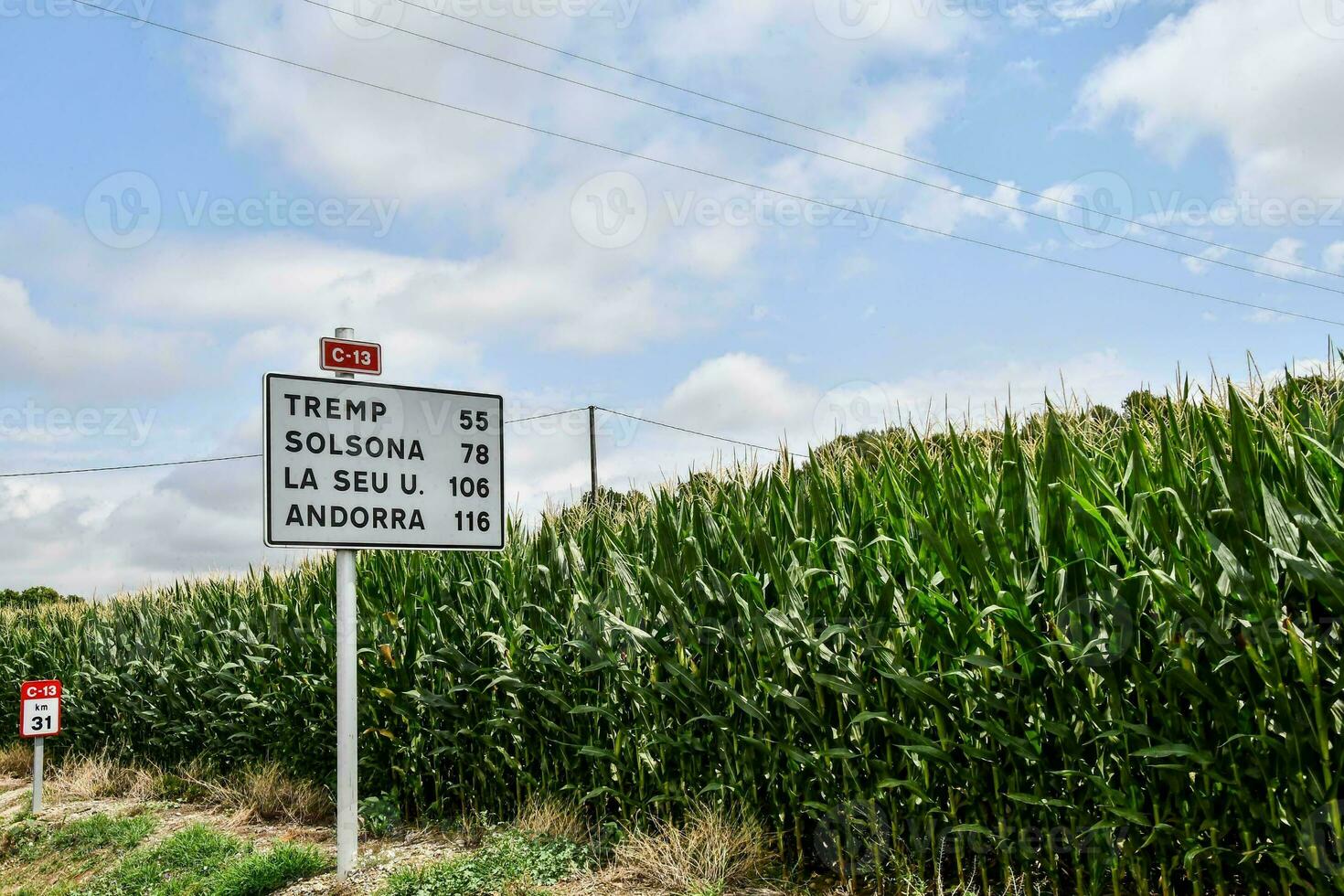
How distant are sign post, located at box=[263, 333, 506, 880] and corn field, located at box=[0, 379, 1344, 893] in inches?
32.3

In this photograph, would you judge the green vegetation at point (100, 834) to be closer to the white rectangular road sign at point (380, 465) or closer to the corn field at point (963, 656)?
the corn field at point (963, 656)

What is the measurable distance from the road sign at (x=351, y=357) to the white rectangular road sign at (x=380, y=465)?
110mm

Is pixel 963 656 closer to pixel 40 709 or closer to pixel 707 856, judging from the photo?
pixel 707 856

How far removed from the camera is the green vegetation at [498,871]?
541 cm

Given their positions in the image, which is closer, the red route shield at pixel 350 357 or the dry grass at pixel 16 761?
the red route shield at pixel 350 357

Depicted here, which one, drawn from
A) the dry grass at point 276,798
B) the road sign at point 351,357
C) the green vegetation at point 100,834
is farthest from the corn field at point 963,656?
the green vegetation at point 100,834

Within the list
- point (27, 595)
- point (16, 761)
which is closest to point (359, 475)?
point (16, 761)

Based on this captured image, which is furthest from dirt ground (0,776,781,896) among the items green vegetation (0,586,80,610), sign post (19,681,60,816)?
green vegetation (0,586,80,610)

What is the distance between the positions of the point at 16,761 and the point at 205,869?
11.6 metres

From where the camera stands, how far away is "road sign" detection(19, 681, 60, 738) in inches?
479

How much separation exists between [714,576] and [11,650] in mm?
17350

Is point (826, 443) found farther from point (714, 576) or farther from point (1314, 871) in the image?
point (1314, 871)

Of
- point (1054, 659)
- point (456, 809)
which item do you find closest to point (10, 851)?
point (456, 809)

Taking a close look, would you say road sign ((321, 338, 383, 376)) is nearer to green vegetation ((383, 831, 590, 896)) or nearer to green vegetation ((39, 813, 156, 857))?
green vegetation ((383, 831, 590, 896))
